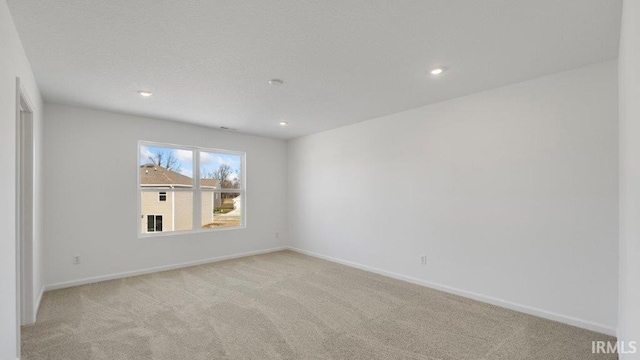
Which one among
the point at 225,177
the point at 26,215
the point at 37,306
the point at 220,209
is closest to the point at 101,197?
the point at 26,215

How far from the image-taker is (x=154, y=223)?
482cm

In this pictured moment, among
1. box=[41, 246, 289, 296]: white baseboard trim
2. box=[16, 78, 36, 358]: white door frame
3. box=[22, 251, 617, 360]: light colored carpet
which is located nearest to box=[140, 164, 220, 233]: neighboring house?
box=[41, 246, 289, 296]: white baseboard trim

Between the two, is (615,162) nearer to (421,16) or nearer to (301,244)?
(421,16)

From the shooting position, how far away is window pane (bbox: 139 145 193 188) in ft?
15.6

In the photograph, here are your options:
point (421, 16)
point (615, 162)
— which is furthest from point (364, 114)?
point (615, 162)

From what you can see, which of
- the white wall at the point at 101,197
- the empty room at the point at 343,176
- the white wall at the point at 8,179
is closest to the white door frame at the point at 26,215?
the empty room at the point at 343,176

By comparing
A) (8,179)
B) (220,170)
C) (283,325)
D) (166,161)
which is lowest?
(283,325)

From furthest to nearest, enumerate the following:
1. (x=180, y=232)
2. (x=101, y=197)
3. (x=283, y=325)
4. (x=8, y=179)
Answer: (x=180, y=232)
(x=101, y=197)
(x=283, y=325)
(x=8, y=179)

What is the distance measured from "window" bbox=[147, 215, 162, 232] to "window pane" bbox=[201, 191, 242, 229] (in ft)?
2.32

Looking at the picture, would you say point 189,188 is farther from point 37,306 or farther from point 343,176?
point 343,176

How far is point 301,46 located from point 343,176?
3069 mm

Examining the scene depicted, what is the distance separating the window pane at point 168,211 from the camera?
4.75 m

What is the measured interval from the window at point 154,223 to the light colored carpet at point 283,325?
3.15ft

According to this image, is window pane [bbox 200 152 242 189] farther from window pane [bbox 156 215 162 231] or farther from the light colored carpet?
the light colored carpet
